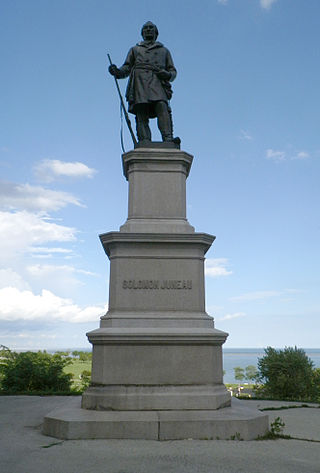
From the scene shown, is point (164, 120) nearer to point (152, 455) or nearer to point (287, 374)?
point (152, 455)

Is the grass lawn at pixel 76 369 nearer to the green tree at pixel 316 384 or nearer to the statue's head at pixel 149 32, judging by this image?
the green tree at pixel 316 384

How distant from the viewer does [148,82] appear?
29.5 feet

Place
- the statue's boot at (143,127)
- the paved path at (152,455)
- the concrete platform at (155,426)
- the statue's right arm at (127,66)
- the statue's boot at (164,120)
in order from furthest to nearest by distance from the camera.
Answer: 1. the statue's right arm at (127,66)
2. the statue's boot at (143,127)
3. the statue's boot at (164,120)
4. the concrete platform at (155,426)
5. the paved path at (152,455)

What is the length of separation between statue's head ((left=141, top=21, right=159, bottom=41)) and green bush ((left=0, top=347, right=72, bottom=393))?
9.35 m

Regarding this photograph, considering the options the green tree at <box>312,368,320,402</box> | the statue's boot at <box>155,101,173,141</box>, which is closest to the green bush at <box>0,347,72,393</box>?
the green tree at <box>312,368,320,402</box>

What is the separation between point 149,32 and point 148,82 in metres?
1.36

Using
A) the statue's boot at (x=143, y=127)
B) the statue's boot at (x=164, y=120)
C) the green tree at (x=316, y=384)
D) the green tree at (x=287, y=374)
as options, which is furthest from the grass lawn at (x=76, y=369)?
the statue's boot at (x=164, y=120)

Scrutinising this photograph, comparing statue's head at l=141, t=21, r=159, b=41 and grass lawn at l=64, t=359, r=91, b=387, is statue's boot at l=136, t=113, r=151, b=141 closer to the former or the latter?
statue's head at l=141, t=21, r=159, b=41

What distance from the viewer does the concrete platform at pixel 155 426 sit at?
5.62 metres

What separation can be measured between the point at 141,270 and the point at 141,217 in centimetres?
118

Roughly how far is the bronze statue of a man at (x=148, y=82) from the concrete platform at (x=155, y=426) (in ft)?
18.0

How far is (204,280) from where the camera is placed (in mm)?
7613

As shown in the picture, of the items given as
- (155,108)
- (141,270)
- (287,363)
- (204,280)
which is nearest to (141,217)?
(141,270)

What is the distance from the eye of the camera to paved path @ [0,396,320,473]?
4.35 m
